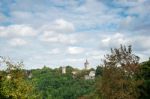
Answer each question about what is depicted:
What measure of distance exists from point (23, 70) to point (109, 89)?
1659 centimetres

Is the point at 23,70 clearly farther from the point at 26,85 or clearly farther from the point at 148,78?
the point at 148,78

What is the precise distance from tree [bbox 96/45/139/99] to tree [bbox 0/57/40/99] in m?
15.9

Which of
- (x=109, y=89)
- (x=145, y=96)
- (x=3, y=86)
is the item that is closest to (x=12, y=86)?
(x=3, y=86)

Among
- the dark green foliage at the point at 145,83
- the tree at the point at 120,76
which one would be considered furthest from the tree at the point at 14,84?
the dark green foliage at the point at 145,83

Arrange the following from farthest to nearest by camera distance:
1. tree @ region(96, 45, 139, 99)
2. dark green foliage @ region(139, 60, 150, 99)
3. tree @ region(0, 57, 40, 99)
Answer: dark green foliage @ region(139, 60, 150, 99) → tree @ region(96, 45, 139, 99) → tree @ region(0, 57, 40, 99)

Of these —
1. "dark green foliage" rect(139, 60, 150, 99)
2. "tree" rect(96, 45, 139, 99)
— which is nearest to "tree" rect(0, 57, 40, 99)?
"tree" rect(96, 45, 139, 99)

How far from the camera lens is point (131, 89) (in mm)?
53719

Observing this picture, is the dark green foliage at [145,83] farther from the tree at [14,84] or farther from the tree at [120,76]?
the tree at [14,84]

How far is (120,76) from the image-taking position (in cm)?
5450

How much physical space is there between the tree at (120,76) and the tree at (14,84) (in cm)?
1594

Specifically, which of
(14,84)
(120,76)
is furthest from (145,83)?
(14,84)

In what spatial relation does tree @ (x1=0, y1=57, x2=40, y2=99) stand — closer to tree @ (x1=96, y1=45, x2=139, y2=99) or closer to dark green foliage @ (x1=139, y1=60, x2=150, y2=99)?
tree @ (x1=96, y1=45, x2=139, y2=99)

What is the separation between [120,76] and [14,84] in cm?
1813

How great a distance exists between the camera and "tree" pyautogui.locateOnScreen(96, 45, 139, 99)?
5375 cm
